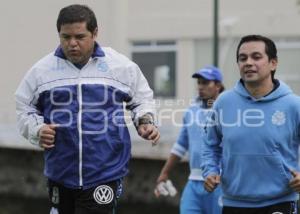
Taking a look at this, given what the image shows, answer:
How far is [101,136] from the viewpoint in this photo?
5.21m

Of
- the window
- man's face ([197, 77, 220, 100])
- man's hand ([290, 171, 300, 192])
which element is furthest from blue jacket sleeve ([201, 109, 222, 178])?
the window

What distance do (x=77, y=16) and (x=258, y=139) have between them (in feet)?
4.63

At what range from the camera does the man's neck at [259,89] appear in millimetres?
5469

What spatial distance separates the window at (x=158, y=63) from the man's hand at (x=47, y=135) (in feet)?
71.1

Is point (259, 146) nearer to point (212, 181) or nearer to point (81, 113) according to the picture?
point (212, 181)

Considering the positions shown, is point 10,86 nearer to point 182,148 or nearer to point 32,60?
point 32,60

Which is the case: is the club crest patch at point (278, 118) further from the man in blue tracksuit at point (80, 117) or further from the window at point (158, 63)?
the window at point (158, 63)

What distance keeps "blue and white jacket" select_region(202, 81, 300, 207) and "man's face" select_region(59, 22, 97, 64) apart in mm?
1053

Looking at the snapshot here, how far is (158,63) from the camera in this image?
2838 centimetres

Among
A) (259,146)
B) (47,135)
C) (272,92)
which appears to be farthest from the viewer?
(272,92)

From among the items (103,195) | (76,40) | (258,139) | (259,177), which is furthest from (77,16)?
(259,177)

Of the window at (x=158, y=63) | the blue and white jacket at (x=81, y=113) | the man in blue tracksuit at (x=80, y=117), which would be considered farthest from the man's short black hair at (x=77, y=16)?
the window at (x=158, y=63)

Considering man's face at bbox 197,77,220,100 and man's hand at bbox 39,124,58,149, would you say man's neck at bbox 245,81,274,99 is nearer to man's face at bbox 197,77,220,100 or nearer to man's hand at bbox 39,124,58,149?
man's hand at bbox 39,124,58,149

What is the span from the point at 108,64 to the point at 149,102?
374 millimetres
